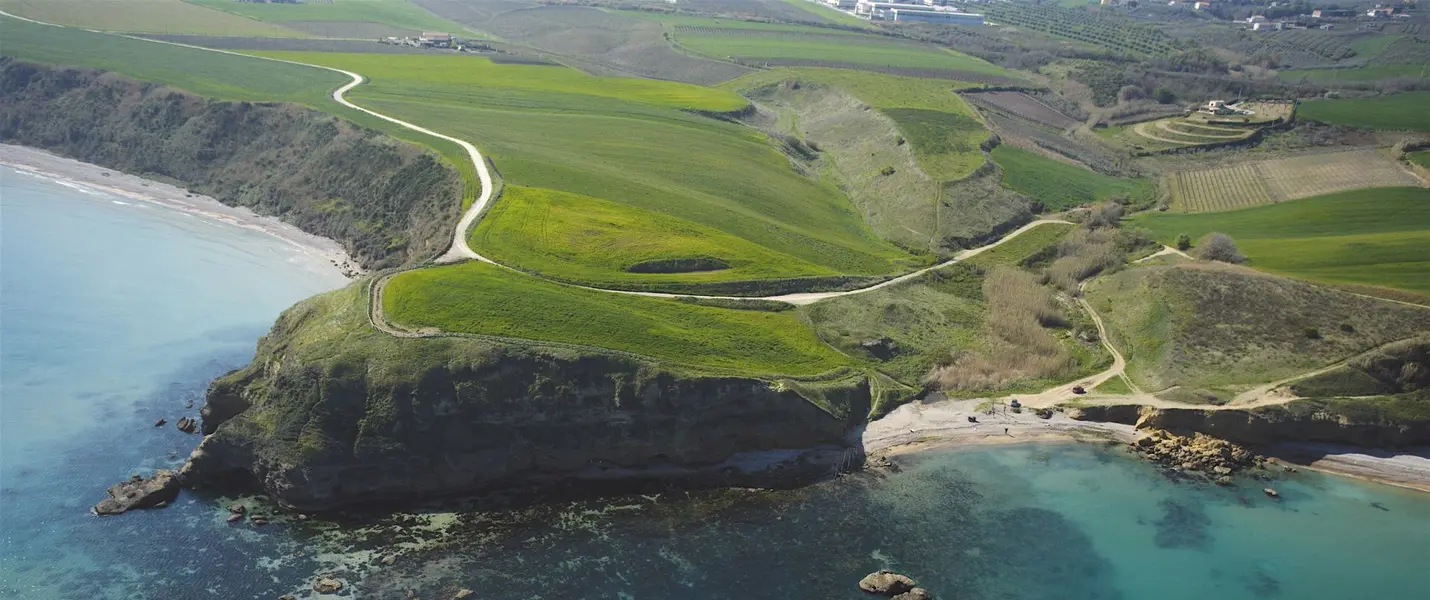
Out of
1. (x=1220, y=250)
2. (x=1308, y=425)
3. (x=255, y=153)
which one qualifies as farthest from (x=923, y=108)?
(x=255, y=153)

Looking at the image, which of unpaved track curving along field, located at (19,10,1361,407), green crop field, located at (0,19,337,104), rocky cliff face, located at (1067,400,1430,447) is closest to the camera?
unpaved track curving along field, located at (19,10,1361,407)

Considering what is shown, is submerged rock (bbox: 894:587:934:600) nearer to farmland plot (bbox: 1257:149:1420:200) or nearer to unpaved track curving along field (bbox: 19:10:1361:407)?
unpaved track curving along field (bbox: 19:10:1361:407)

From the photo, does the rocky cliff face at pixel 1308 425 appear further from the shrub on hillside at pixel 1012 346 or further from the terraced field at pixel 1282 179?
the terraced field at pixel 1282 179

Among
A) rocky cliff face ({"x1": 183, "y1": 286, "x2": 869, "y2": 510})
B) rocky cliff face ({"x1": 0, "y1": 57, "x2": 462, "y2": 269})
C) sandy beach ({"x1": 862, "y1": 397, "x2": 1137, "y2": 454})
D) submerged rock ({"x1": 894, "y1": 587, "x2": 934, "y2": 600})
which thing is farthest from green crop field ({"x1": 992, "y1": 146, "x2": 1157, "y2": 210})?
submerged rock ({"x1": 894, "y1": 587, "x2": 934, "y2": 600})

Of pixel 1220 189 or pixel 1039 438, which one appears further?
pixel 1220 189

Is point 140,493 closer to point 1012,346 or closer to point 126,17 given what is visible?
point 1012,346

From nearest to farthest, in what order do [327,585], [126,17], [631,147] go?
[327,585] → [631,147] → [126,17]
